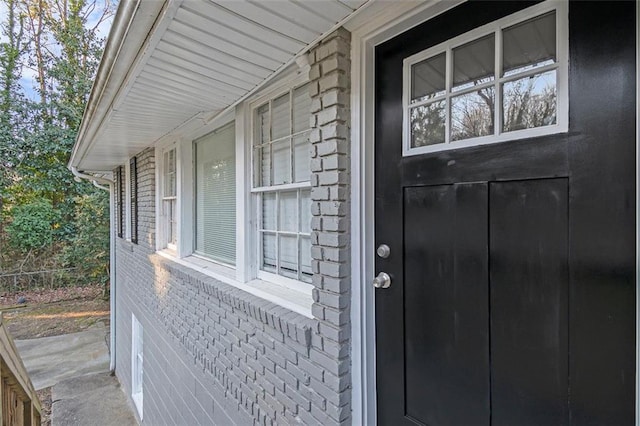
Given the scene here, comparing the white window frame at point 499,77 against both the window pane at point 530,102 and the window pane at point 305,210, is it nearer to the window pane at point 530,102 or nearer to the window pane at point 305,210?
the window pane at point 530,102

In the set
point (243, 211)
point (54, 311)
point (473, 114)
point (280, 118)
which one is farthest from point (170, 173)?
point (54, 311)

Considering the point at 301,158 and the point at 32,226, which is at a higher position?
the point at 301,158

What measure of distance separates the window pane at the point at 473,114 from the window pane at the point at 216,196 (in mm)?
1977

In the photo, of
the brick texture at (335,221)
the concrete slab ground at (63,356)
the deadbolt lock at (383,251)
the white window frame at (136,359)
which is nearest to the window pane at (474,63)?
the brick texture at (335,221)

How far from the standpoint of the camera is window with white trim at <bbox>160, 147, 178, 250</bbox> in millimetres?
4082

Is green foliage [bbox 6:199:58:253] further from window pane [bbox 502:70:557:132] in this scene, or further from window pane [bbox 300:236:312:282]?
window pane [bbox 502:70:557:132]

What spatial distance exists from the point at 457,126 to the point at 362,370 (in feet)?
3.76

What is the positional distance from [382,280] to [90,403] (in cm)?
627

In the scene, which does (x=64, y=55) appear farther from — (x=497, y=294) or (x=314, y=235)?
(x=497, y=294)

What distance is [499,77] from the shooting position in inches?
46.3

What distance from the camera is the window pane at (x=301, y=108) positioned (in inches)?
80.7

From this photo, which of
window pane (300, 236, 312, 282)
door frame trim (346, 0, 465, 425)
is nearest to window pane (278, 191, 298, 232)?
window pane (300, 236, 312, 282)

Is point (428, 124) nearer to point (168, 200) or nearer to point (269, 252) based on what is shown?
point (269, 252)

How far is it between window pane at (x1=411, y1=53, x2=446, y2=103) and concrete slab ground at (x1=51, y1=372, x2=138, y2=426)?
5.97 metres
